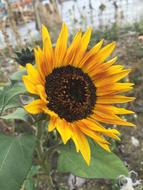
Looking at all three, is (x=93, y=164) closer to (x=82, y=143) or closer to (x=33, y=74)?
(x=82, y=143)

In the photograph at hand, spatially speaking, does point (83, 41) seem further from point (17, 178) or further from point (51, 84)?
point (17, 178)

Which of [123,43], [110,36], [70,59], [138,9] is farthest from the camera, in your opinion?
[138,9]

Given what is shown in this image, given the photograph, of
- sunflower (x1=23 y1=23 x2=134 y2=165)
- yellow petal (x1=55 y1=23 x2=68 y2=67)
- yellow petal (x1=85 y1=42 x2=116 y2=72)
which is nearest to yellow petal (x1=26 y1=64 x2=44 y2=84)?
sunflower (x1=23 y1=23 x2=134 y2=165)

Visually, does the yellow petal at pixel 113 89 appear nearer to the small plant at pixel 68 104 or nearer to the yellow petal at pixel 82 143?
the small plant at pixel 68 104

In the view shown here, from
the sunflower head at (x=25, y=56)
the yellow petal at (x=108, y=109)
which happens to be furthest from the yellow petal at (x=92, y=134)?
the sunflower head at (x=25, y=56)

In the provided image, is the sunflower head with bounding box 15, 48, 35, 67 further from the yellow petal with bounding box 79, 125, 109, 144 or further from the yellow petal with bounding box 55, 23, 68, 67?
the yellow petal with bounding box 79, 125, 109, 144

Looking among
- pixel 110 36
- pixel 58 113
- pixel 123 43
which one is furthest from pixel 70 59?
pixel 110 36
